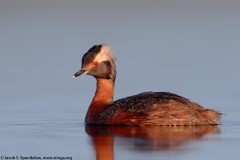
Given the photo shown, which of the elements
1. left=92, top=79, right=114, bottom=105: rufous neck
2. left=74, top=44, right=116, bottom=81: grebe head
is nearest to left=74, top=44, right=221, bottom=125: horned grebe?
left=74, top=44, right=116, bottom=81: grebe head

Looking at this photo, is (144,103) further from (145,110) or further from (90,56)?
(90,56)

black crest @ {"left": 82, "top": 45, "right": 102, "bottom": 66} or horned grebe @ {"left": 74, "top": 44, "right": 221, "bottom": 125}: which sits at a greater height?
black crest @ {"left": 82, "top": 45, "right": 102, "bottom": 66}

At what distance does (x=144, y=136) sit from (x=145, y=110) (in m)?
1.40

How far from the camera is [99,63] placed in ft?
69.8

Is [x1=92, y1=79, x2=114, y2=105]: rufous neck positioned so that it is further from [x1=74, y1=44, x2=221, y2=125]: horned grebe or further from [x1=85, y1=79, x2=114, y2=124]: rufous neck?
[x1=74, y1=44, x2=221, y2=125]: horned grebe

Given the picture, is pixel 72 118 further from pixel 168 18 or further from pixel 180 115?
pixel 168 18

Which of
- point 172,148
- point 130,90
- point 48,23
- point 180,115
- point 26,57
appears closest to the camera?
point 172,148

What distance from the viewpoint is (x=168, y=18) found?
42.5 m

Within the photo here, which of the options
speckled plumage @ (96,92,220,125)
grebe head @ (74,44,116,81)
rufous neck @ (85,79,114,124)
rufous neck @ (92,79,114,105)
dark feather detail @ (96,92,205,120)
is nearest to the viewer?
speckled plumage @ (96,92,220,125)

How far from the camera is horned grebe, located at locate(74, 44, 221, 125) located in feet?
67.0


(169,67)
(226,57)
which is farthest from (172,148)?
(226,57)

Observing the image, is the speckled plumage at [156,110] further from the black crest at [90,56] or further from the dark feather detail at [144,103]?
the black crest at [90,56]

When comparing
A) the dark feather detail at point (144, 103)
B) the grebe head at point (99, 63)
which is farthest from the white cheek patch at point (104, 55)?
the dark feather detail at point (144, 103)

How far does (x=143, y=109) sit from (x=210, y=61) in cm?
948
